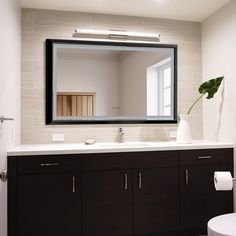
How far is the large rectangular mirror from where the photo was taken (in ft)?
9.32

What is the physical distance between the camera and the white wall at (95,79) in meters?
2.86

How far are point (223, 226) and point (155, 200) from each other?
2.66 ft

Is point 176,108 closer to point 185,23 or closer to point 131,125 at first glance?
point 131,125

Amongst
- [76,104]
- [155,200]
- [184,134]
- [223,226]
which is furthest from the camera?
[76,104]

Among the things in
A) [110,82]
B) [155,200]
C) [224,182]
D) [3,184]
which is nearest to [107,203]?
[155,200]

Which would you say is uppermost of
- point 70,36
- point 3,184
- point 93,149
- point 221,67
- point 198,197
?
point 70,36

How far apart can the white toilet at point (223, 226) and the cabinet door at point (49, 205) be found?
3.61 ft

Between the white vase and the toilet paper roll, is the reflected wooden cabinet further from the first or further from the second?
the toilet paper roll

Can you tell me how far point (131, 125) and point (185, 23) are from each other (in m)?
1.33

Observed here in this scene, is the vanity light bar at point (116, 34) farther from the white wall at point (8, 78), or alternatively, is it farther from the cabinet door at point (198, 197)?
the cabinet door at point (198, 197)

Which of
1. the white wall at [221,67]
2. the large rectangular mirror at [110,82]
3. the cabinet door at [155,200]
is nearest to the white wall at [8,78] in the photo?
the large rectangular mirror at [110,82]

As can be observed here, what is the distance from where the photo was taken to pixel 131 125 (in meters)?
3.02

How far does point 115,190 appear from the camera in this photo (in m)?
2.42

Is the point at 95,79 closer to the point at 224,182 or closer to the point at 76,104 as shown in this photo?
the point at 76,104
